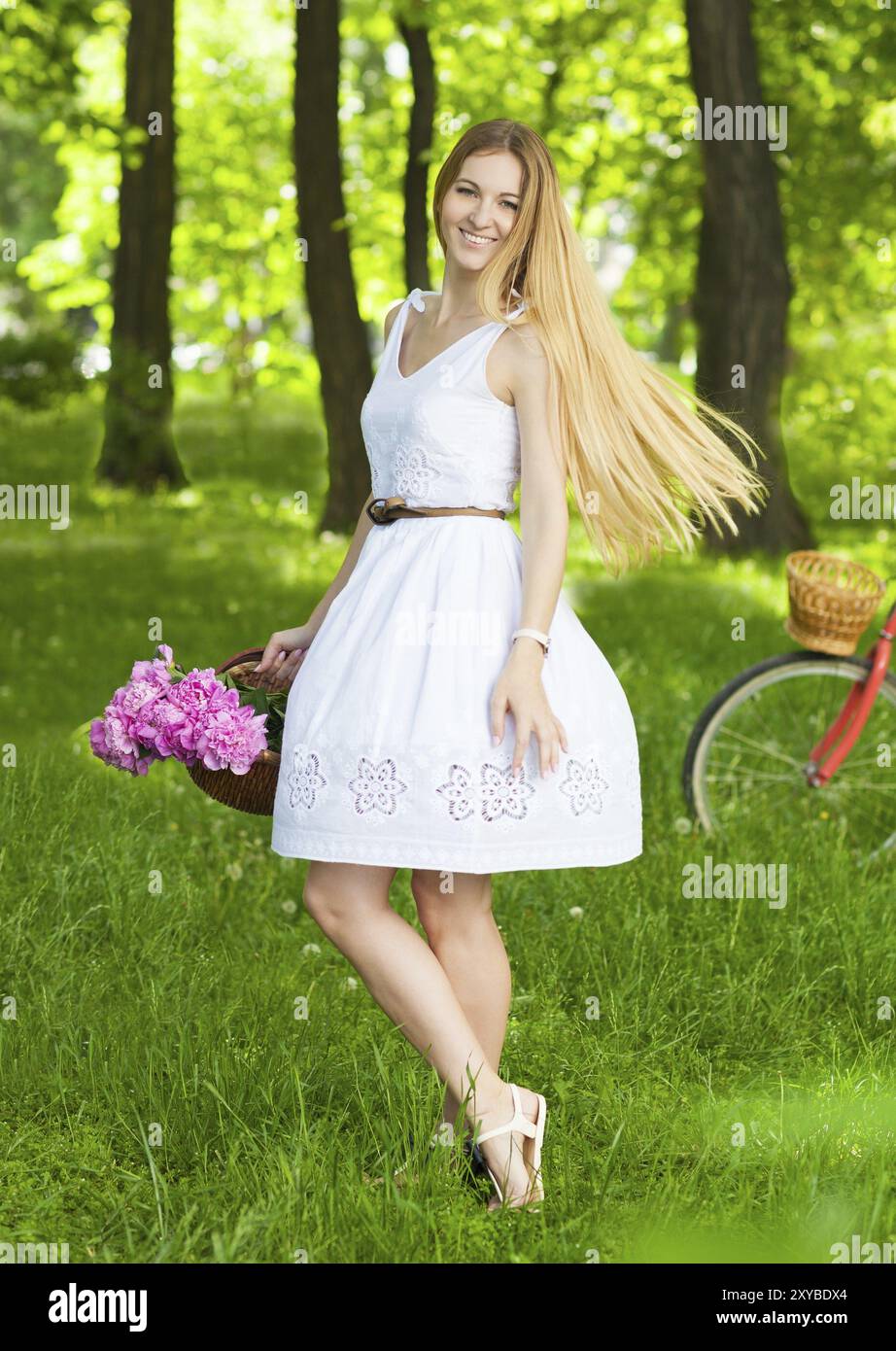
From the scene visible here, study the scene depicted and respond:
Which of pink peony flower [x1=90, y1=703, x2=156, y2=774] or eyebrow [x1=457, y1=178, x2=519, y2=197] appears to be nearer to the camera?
eyebrow [x1=457, y1=178, x2=519, y2=197]

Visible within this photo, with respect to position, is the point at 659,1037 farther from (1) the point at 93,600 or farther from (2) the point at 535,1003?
(1) the point at 93,600

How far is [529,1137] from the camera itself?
337 centimetres

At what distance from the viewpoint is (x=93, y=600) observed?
11070mm

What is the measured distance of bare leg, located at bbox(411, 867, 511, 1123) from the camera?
132 inches

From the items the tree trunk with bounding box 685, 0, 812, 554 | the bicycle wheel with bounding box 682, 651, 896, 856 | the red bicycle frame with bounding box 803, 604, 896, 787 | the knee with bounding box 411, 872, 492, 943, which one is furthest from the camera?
the tree trunk with bounding box 685, 0, 812, 554

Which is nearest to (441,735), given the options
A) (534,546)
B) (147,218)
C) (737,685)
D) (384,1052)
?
(534,546)

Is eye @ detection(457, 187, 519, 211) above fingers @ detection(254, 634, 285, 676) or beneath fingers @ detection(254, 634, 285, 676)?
above

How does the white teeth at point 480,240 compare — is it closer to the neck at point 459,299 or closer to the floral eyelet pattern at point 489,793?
the neck at point 459,299

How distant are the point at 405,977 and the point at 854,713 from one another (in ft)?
9.27

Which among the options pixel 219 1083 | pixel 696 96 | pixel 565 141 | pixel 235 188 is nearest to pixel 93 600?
pixel 696 96

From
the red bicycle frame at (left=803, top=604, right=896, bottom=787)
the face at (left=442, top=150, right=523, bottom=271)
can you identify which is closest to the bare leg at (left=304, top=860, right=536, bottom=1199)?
the face at (left=442, top=150, right=523, bottom=271)

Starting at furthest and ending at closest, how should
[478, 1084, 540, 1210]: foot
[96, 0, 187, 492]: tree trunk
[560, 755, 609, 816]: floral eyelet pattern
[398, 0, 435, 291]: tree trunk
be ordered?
[398, 0, 435, 291]: tree trunk, [96, 0, 187, 492]: tree trunk, [478, 1084, 540, 1210]: foot, [560, 755, 609, 816]: floral eyelet pattern

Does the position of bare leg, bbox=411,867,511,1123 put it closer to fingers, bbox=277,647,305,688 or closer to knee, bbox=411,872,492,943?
knee, bbox=411,872,492,943

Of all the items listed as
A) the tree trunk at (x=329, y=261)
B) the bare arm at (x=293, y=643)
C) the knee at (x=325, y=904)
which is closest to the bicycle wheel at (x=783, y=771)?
the bare arm at (x=293, y=643)
